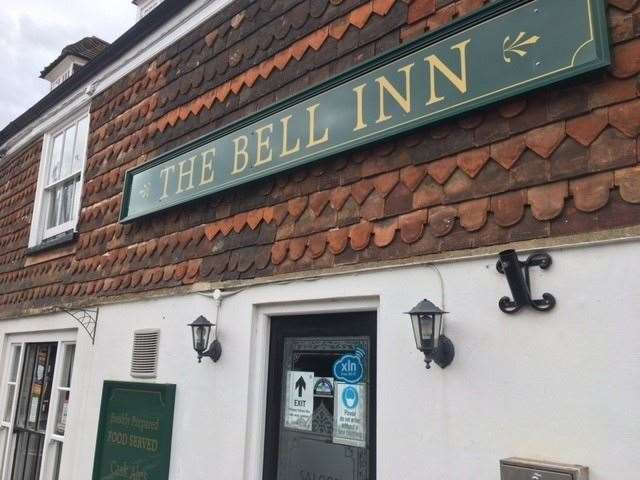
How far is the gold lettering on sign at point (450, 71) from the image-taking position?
2730mm

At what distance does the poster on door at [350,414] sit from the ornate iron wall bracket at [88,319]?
291 cm

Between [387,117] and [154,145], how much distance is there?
281cm

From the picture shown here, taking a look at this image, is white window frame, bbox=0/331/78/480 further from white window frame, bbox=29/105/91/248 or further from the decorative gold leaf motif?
the decorative gold leaf motif

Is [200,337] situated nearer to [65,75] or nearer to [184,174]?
[184,174]

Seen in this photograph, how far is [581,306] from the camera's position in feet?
7.19

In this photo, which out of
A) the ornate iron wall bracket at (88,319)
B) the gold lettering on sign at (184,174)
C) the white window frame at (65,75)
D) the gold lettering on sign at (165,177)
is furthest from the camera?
the white window frame at (65,75)

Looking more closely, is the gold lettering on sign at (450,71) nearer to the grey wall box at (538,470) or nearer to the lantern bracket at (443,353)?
the lantern bracket at (443,353)

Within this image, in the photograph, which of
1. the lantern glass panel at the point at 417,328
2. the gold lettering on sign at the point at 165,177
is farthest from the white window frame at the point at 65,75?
the lantern glass panel at the point at 417,328

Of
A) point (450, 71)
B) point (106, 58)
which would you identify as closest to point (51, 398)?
point (106, 58)

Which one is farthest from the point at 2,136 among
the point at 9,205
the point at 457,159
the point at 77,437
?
the point at 457,159

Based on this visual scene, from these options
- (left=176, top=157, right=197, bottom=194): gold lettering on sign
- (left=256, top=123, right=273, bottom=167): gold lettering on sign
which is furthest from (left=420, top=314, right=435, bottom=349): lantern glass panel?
(left=176, top=157, right=197, bottom=194): gold lettering on sign

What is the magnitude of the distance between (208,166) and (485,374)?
2668 mm

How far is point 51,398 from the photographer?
5652mm

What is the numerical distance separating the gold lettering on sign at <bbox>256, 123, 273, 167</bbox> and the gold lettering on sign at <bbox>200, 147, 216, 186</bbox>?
51cm
